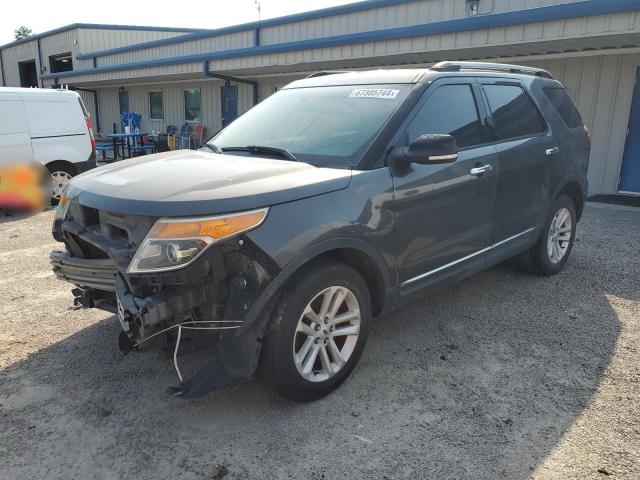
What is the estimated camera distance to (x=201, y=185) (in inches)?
105

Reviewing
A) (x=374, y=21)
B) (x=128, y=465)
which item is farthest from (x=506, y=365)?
(x=374, y=21)

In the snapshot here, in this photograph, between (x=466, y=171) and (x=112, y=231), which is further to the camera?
(x=466, y=171)

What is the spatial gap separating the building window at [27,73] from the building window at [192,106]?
19122 mm

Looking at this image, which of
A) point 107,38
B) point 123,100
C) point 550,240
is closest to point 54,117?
point 550,240

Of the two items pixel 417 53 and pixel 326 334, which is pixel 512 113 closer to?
pixel 326 334

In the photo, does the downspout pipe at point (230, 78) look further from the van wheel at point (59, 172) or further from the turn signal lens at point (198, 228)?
the turn signal lens at point (198, 228)

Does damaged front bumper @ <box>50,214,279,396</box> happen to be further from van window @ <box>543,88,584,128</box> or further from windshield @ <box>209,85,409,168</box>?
van window @ <box>543,88,584,128</box>

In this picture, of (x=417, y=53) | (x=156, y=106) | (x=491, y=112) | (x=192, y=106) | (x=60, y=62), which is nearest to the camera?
(x=491, y=112)

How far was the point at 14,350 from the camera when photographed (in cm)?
359

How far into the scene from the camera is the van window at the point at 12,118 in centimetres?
825

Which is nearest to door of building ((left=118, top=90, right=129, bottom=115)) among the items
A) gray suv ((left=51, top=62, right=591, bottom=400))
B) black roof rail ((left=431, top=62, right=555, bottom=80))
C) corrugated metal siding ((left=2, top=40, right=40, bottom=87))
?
corrugated metal siding ((left=2, top=40, right=40, bottom=87))

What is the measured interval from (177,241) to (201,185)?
0.38 metres

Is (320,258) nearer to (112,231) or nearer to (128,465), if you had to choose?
(112,231)

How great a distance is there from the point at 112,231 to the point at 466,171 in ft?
7.71
